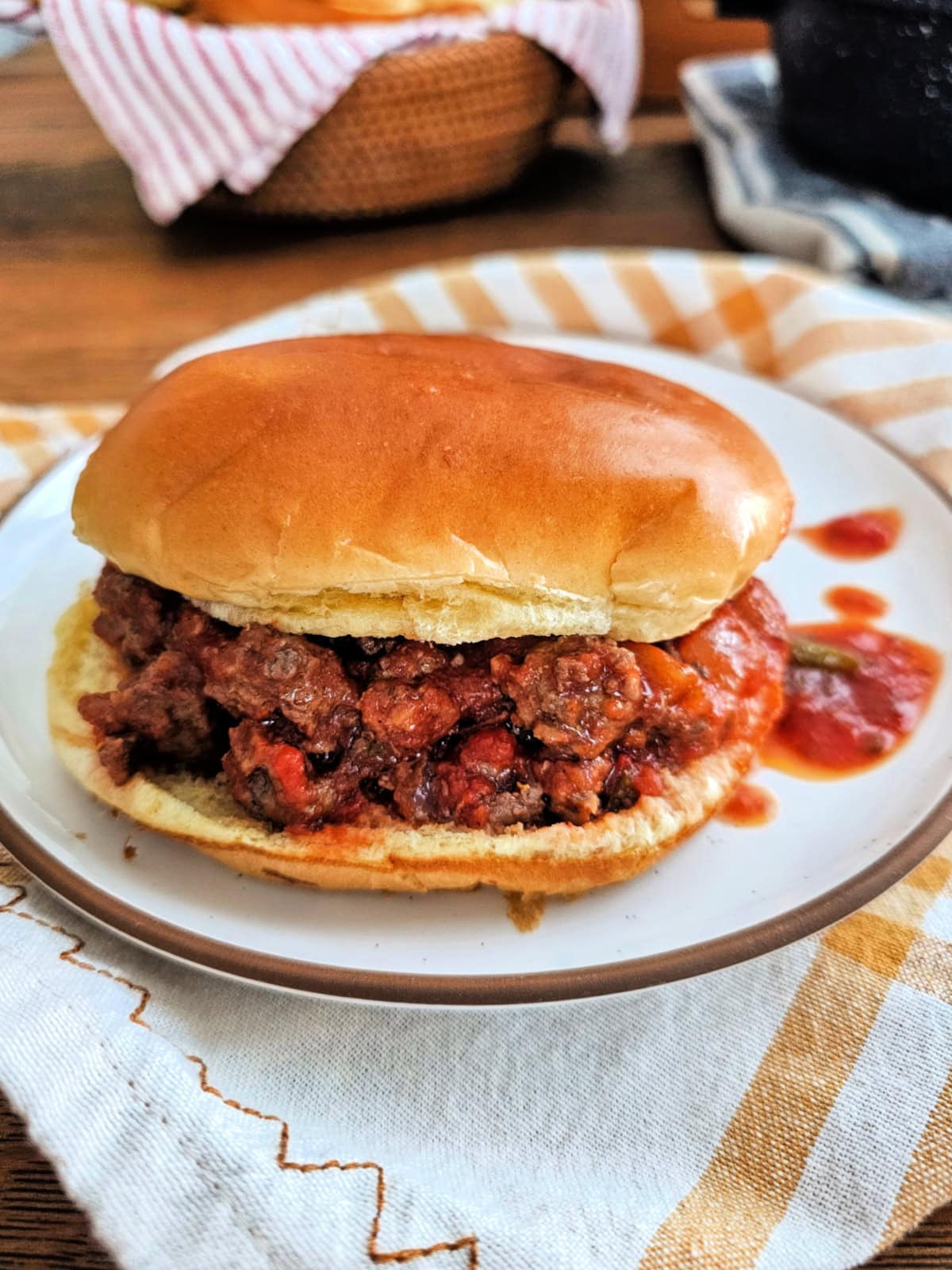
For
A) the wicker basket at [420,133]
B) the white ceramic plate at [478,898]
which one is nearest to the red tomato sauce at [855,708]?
the white ceramic plate at [478,898]

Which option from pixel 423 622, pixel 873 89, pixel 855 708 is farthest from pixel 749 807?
pixel 873 89

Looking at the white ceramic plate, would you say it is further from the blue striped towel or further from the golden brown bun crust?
the blue striped towel

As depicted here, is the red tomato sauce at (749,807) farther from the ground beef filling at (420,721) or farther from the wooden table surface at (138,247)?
the wooden table surface at (138,247)

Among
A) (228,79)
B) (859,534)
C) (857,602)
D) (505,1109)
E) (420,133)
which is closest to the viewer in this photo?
(505,1109)

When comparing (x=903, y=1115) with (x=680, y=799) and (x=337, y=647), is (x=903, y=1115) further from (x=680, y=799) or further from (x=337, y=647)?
(x=337, y=647)

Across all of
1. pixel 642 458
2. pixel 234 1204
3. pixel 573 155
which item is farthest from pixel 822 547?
pixel 573 155

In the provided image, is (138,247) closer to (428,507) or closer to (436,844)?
(428,507)
